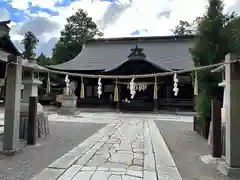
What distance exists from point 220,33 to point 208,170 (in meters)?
4.32

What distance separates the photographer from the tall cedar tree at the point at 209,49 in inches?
256

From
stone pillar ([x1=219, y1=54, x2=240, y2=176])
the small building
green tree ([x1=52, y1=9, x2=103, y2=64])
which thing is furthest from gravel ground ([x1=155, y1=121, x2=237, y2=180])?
green tree ([x1=52, y1=9, x2=103, y2=64])

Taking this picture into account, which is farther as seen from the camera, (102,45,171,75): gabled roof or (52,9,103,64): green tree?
(52,9,103,64): green tree

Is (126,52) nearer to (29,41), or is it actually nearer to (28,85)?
(28,85)

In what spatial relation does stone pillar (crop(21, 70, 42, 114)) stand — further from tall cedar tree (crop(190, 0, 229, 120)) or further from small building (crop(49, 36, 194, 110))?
small building (crop(49, 36, 194, 110))

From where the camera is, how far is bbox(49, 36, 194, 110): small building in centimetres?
Answer: 1580

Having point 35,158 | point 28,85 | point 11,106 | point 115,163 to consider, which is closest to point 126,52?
point 28,85

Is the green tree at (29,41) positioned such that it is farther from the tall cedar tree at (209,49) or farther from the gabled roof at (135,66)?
the tall cedar tree at (209,49)

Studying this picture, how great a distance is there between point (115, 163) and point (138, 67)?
12.3 metres

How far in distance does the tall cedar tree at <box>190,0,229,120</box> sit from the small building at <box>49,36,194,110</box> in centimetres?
751

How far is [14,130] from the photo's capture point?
4.52m

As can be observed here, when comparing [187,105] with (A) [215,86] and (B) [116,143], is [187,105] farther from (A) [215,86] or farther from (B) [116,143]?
(B) [116,143]

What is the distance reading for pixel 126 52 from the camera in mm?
21391

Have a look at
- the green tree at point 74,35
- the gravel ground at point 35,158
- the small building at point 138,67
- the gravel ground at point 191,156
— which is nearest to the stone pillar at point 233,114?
the gravel ground at point 191,156
